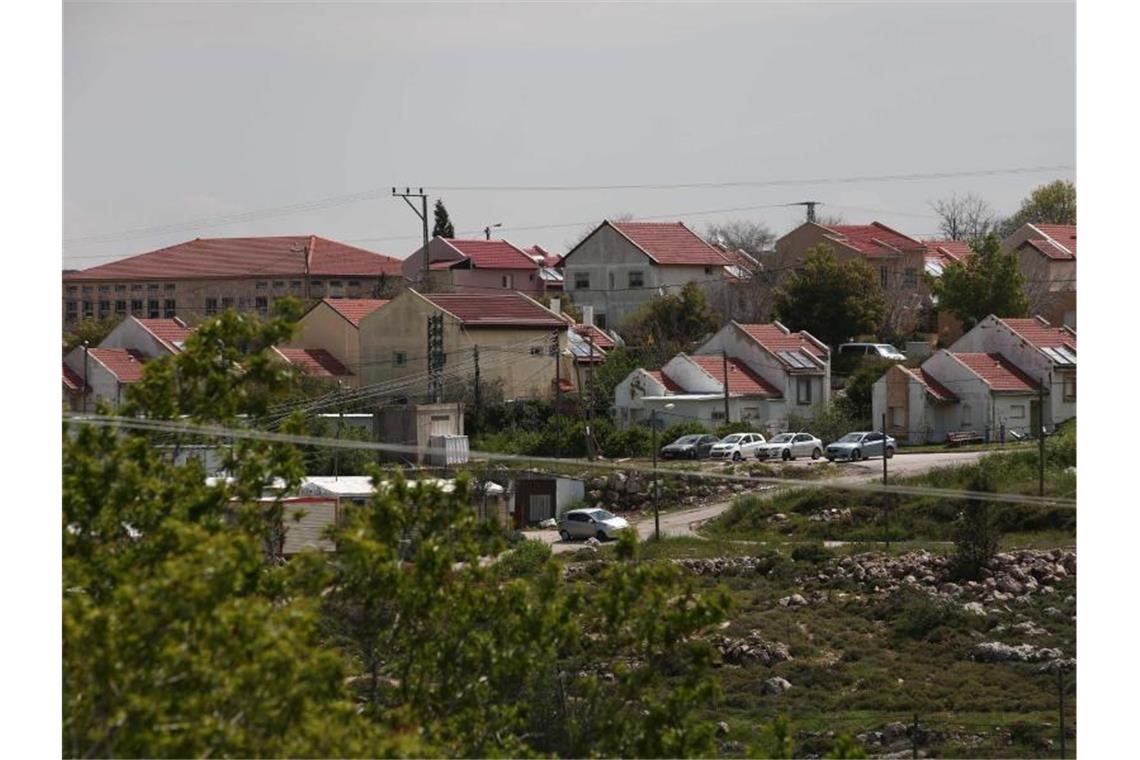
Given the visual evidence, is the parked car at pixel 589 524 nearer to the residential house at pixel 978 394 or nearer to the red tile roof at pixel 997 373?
the residential house at pixel 978 394

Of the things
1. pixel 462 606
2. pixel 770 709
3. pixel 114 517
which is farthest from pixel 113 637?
pixel 770 709

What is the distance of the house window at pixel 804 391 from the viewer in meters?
35.8

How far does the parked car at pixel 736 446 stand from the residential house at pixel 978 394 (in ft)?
9.78

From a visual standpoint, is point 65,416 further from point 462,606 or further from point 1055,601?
point 1055,601

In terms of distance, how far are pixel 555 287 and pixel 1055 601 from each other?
2988cm

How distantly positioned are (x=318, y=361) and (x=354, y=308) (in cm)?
178

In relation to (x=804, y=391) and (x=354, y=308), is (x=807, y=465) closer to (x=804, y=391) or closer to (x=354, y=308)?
A: (x=804, y=391)

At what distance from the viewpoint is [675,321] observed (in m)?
41.7

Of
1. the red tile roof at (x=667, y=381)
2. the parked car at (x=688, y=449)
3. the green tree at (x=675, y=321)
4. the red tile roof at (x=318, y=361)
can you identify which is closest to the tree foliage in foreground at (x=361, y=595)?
the parked car at (x=688, y=449)

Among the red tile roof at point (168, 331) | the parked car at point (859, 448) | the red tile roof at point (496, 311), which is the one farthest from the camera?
the red tile roof at point (496, 311)

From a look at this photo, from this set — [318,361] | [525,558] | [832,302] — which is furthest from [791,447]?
[318,361]

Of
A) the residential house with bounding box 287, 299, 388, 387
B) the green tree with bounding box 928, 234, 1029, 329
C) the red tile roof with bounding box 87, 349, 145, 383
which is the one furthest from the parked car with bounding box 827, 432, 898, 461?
the red tile roof with bounding box 87, 349, 145, 383

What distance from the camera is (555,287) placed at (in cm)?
5078

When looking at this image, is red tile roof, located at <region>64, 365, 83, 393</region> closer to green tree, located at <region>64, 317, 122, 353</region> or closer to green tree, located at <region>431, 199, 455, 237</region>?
green tree, located at <region>64, 317, 122, 353</region>
